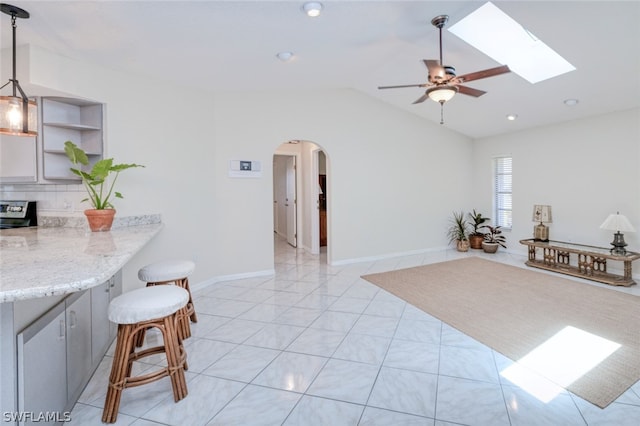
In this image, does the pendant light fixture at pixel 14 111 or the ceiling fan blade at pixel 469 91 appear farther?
the ceiling fan blade at pixel 469 91

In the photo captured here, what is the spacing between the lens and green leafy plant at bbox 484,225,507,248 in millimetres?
6020

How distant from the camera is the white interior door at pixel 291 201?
6.84m

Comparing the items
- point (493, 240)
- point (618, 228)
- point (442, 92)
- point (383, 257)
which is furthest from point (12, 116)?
point (493, 240)

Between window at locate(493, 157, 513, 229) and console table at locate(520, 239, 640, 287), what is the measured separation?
1.02 m

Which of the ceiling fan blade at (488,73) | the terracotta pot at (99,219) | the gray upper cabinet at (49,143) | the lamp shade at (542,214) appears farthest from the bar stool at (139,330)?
the lamp shade at (542,214)

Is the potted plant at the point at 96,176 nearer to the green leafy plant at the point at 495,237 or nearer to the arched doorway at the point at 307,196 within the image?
the arched doorway at the point at 307,196

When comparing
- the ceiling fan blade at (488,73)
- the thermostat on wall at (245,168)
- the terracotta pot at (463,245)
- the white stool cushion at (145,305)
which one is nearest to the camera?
the white stool cushion at (145,305)

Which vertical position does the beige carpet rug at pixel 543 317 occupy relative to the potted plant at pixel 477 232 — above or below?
below

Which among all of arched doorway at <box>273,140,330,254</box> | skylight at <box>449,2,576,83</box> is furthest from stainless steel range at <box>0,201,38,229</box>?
skylight at <box>449,2,576,83</box>

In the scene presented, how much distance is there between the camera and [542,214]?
199 inches

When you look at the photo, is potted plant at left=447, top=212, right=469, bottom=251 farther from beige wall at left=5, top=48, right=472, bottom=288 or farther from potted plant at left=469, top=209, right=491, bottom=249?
beige wall at left=5, top=48, right=472, bottom=288

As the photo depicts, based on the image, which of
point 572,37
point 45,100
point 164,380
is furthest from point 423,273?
point 45,100

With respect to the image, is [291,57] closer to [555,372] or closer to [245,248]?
[245,248]

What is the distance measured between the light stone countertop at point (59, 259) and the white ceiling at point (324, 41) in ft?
5.00
